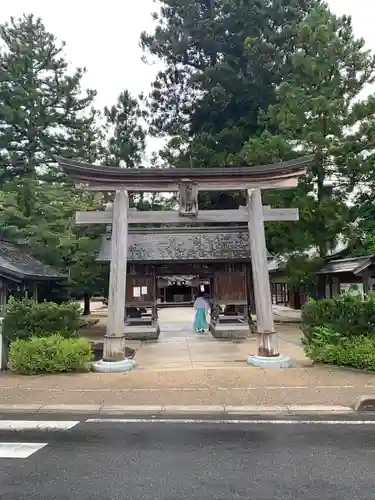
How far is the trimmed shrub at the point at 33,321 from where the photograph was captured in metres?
11.3

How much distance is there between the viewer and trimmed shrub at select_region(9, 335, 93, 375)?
417 inches

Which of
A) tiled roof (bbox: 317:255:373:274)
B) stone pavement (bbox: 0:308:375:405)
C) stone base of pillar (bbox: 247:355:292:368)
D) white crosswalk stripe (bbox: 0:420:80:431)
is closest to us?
white crosswalk stripe (bbox: 0:420:80:431)

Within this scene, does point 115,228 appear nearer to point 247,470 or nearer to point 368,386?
point 368,386

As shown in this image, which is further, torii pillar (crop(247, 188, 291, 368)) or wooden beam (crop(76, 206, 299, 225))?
wooden beam (crop(76, 206, 299, 225))

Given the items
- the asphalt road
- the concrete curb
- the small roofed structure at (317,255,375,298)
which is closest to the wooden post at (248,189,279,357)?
the concrete curb

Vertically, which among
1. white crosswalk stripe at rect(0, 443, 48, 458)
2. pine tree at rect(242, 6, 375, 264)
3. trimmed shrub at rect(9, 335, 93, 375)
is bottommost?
white crosswalk stripe at rect(0, 443, 48, 458)

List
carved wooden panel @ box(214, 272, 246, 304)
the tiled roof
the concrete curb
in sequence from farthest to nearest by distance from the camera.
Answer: carved wooden panel @ box(214, 272, 246, 304), the tiled roof, the concrete curb

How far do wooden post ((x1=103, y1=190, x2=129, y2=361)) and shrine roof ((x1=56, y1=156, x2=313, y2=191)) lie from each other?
0.44 metres

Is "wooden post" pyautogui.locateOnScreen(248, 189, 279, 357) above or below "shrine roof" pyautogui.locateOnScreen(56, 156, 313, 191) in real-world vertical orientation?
below

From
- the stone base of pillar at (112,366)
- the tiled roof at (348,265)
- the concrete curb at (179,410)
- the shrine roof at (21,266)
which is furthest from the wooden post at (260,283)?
the shrine roof at (21,266)

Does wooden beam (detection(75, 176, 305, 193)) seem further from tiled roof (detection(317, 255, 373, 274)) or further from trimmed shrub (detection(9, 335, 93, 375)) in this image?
tiled roof (detection(317, 255, 373, 274))

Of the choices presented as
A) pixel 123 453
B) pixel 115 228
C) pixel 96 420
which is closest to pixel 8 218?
pixel 115 228

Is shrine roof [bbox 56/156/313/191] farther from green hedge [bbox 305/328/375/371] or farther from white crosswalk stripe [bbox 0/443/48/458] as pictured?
white crosswalk stripe [bbox 0/443/48/458]

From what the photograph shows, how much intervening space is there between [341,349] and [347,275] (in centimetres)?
1150
